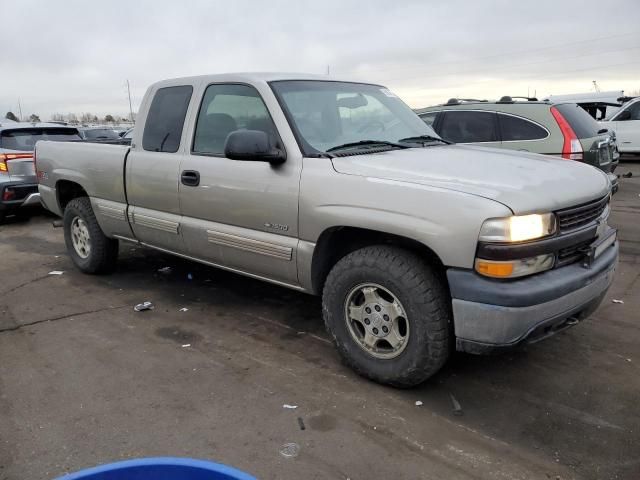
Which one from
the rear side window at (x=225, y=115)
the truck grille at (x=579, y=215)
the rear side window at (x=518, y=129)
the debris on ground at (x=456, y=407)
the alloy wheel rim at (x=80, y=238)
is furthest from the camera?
the rear side window at (x=518, y=129)

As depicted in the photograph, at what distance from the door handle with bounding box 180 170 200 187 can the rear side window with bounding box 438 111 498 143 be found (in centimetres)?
483

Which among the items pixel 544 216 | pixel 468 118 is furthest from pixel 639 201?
pixel 544 216

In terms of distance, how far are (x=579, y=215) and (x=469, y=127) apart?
514cm

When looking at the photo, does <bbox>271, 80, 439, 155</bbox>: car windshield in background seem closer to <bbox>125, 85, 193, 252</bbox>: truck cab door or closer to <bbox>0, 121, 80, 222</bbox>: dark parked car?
<bbox>125, 85, 193, 252</bbox>: truck cab door

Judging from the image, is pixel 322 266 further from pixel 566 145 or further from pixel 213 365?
pixel 566 145

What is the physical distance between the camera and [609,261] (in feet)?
10.9

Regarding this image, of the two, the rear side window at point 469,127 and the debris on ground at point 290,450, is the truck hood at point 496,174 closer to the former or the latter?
the debris on ground at point 290,450

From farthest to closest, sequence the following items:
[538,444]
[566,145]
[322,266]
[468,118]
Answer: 1. [468,118]
2. [566,145]
3. [322,266]
4. [538,444]

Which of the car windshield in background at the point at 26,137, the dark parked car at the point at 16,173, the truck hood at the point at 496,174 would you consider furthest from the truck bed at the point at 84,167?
the car windshield in background at the point at 26,137

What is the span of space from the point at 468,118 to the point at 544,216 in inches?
217

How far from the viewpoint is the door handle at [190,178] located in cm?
413

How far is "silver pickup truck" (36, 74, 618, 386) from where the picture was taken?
2791 mm

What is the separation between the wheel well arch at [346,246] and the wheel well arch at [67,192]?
3312mm

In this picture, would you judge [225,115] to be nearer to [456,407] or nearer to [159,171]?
[159,171]
